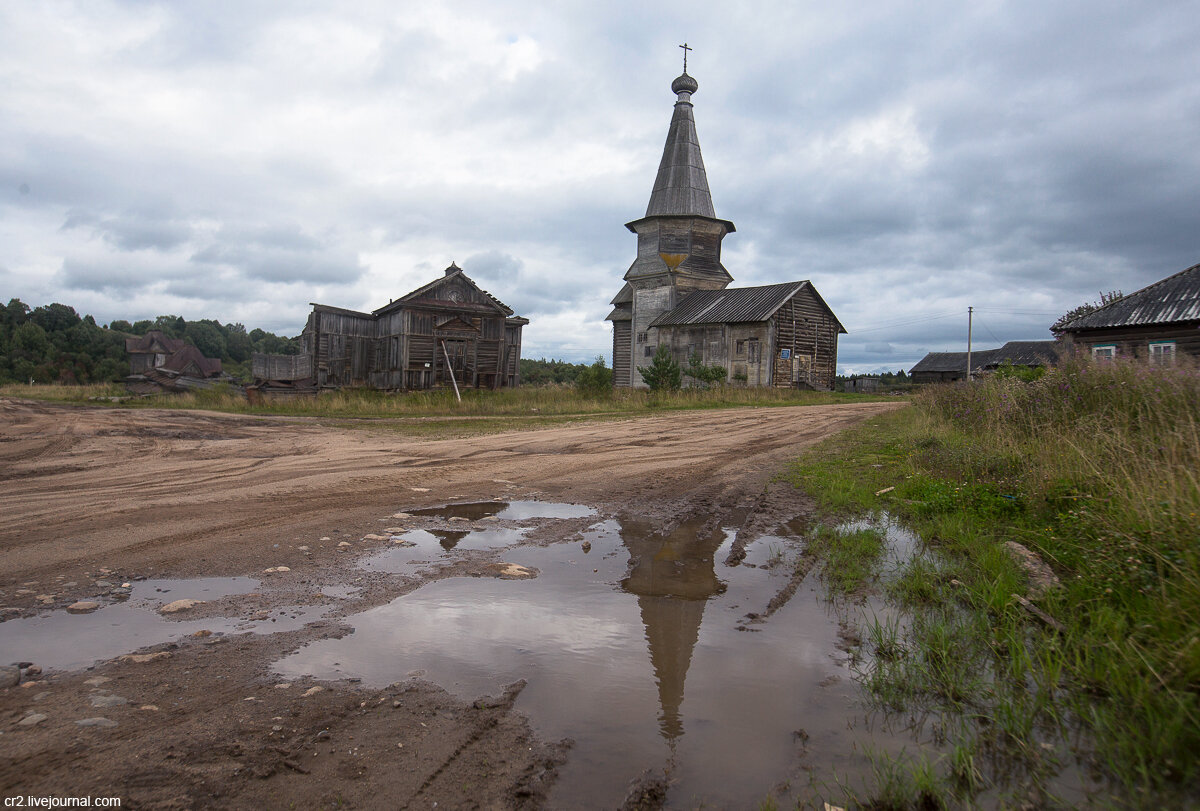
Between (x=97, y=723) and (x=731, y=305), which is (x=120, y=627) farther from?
(x=731, y=305)

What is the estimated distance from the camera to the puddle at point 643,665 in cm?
251

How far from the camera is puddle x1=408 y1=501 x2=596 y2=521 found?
6324mm

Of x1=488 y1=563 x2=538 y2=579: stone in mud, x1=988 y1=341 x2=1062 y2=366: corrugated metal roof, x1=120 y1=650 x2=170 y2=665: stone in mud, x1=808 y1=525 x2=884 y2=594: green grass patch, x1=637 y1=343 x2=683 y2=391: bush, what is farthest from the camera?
x1=988 y1=341 x2=1062 y2=366: corrugated metal roof

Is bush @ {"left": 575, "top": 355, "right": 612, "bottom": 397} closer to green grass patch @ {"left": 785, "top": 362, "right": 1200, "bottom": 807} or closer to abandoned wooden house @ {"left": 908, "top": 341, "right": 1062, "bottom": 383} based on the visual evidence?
green grass patch @ {"left": 785, "top": 362, "right": 1200, "bottom": 807}

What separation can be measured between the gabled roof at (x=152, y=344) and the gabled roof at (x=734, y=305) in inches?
2036

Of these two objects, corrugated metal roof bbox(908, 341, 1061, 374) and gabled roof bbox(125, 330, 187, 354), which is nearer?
corrugated metal roof bbox(908, 341, 1061, 374)

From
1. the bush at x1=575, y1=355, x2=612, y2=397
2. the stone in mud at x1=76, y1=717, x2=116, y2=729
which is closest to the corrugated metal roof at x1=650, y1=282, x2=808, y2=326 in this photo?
the bush at x1=575, y1=355, x2=612, y2=397

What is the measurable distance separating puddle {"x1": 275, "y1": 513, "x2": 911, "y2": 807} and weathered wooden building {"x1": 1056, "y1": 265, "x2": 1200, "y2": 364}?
21.6 meters

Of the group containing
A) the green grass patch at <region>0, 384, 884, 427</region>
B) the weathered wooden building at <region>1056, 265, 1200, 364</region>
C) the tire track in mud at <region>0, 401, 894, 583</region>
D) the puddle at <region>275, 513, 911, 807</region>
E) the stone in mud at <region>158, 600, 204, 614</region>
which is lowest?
the puddle at <region>275, 513, 911, 807</region>

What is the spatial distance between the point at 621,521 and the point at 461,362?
22303 millimetres

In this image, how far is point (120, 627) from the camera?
3.47 meters

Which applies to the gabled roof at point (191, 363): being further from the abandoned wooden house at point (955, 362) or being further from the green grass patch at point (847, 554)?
the abandoned wooden house at point (955, 362)

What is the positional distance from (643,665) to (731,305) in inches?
1179

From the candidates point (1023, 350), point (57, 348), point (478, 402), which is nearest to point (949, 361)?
point (1023, 350)
